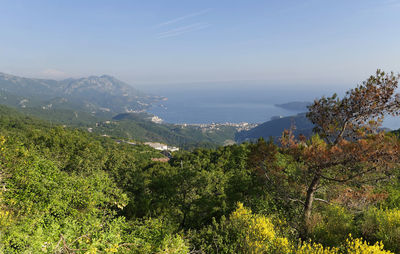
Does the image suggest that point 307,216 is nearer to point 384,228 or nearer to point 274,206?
point 274,206

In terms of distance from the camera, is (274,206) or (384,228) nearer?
(384,228)

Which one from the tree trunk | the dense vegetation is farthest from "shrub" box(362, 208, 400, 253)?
the tree trunk

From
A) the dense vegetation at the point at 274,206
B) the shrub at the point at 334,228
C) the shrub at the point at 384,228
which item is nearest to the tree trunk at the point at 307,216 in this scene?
the dense vegetation at the point at 274,206

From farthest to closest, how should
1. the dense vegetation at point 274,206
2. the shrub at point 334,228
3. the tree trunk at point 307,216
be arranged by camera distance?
the tree trunk at point 307,216, the shrub at point 334,228, the dense vegetation at point 274,206

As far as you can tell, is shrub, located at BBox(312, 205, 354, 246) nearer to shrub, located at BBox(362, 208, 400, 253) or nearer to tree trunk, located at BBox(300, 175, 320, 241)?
tree trunk, located at BBox(300, 175, 320, 241)

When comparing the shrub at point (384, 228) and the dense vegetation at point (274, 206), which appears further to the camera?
the shrub at point (384, 228)

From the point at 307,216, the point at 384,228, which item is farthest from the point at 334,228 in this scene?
the point at 384,228

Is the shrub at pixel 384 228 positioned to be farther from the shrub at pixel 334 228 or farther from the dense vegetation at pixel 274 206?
the shrub at pixel 334 228

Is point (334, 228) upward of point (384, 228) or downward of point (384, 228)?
downward

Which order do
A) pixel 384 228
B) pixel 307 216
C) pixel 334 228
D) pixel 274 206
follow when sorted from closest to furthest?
pixel 384 228 → pixel 334 228 → pixel 307 216 → pixel 274 206

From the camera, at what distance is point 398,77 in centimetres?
898

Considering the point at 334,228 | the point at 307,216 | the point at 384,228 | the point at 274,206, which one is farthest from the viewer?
the point at 274,206

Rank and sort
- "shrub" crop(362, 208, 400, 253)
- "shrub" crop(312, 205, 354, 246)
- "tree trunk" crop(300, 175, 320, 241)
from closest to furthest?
"shrub" crop(362, 208, 400, 253), "shrub" crop(312, 205, 354, 246), "tree trunk" crop(300, 175, 320, 241)

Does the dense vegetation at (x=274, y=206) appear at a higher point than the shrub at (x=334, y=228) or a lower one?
higher
